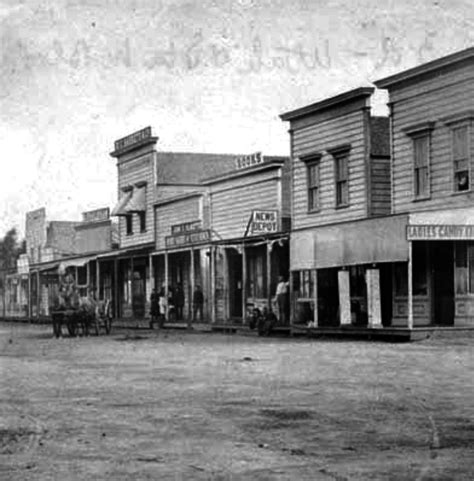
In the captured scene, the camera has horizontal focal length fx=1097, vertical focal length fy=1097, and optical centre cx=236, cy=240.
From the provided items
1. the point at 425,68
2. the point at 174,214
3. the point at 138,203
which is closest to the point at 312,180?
the point at 425,68

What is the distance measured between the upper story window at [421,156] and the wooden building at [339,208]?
1.48 m

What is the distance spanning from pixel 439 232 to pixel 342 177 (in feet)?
24.1

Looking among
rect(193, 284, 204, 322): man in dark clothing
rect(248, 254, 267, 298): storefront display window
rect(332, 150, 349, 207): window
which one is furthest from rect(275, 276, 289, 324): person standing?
rect(193, 284, 204, 322): man in dark clothing

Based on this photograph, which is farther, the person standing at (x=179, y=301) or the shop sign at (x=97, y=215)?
the shop sign at (x=97, y=215)

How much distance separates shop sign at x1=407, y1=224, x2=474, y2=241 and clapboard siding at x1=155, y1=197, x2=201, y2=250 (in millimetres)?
17736

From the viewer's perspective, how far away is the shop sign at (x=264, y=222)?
33781 mm

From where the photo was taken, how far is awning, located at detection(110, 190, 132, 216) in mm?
47906

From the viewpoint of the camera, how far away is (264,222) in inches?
1342

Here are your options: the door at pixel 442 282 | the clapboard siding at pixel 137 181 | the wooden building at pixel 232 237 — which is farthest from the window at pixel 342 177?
the clapboard siding at pixel 137 181

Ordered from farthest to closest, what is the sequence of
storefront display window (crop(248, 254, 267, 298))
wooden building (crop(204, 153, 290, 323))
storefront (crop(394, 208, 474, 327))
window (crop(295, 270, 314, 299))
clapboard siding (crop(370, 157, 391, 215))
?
storefront display window (crop(248, 254, 267, 298)), wooden building (crop(204, 153, 290, 323)), window (crop(295, 270, 314, 299)), clapboard siding (crop(370, 157, 391, 215)), storefront (crop(394, 208, 474, 327))

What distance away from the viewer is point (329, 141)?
31.5m

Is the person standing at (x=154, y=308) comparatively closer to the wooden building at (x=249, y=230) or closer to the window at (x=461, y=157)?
the wooden building at (x=249, y=230)

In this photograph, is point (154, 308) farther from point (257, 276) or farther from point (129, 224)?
point (129, 224)

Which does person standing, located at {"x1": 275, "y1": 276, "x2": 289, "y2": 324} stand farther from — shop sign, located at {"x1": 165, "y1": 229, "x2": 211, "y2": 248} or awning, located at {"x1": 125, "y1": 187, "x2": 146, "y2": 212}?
awning, located at {"x1": 125, "y1": 187, "x2": 146, "y2": 212}
